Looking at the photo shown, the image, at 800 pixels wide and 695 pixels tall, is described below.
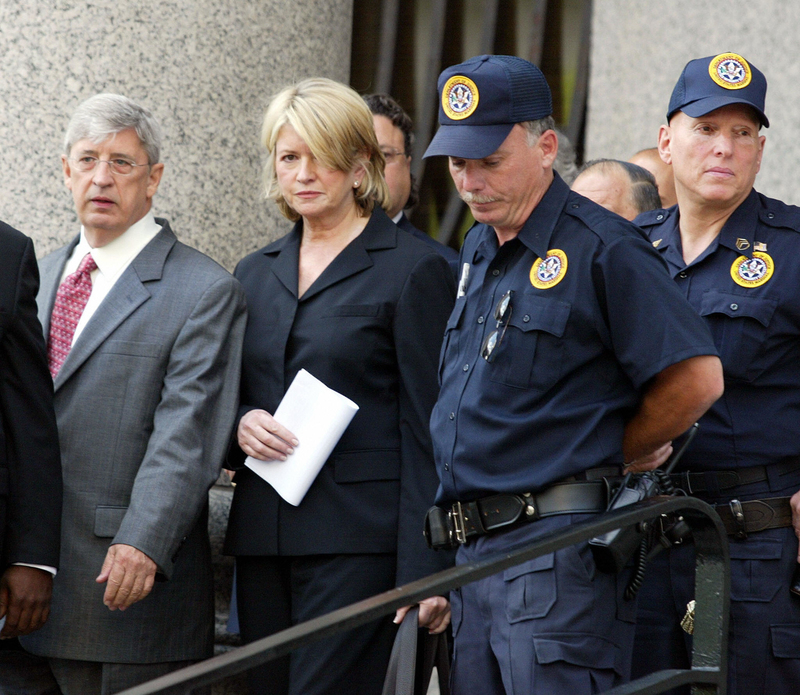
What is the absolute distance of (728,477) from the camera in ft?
9.19

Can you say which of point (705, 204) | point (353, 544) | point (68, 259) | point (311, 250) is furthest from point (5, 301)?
point (705, 204)

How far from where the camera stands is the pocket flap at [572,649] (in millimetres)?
2314

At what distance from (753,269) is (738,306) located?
13 centimetres

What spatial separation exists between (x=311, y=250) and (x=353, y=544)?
85 centimetres

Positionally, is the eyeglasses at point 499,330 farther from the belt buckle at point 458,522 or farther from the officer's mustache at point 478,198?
the belt buckle at point 458,522

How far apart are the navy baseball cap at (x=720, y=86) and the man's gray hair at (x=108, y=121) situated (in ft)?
4.93

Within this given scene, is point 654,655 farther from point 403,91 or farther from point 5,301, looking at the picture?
point 403,91

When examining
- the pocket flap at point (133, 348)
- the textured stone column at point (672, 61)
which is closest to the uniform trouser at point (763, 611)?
the pocket flap at point (133, 348)

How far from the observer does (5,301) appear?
9.18 ft

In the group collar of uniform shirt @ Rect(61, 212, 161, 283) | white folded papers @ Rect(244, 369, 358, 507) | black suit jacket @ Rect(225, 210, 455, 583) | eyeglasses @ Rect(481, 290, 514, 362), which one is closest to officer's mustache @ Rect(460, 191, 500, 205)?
eyeglasses @ Rect(481, 290, 514, 362)

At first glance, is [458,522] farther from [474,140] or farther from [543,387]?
[474,140]

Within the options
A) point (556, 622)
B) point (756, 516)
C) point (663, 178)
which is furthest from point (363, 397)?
point (663, 178)

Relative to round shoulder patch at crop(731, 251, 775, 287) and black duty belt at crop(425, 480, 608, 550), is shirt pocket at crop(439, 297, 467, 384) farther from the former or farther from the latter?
round shoulder patch at crop(731, 251, 775, 287)

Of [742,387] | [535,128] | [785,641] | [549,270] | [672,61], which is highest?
[672,61]
